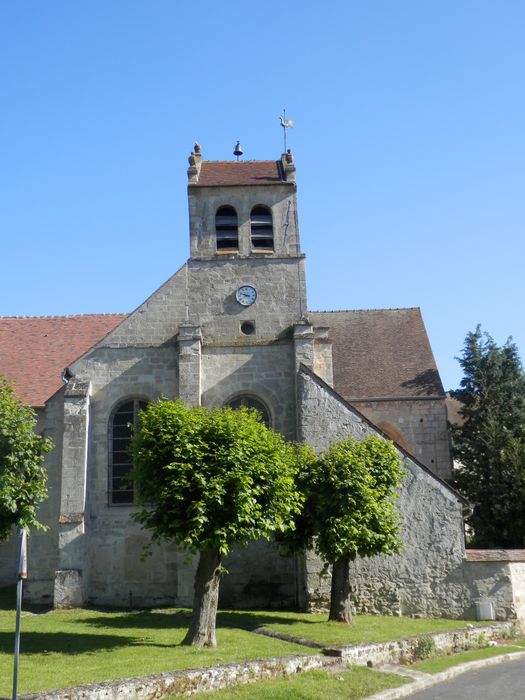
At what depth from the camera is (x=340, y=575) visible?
17328 mm

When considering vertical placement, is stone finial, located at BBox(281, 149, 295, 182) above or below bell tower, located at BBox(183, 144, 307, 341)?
above

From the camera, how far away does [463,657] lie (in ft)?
49.5

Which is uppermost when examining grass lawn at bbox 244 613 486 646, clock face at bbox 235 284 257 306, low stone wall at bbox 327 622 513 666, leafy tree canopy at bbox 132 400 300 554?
clock face at bbox 235 284 257 306

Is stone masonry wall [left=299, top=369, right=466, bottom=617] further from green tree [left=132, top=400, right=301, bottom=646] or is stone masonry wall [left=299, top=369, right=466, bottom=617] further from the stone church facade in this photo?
green tree [left=132, top=400, right=301, bottom=646]

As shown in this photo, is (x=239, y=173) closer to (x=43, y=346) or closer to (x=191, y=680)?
(x=43, y=346)

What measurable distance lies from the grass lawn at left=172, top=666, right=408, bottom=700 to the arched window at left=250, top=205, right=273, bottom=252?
536 inches

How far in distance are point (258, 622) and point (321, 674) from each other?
5.10 m

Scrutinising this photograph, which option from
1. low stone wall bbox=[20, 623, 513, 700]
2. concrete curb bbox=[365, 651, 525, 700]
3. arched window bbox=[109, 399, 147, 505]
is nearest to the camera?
low stone wall bbox=[20, 623, 513, 700]

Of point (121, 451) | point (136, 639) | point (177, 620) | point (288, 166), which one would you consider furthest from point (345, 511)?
point (288, 166)

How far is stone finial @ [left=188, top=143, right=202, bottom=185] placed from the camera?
23.6 metres

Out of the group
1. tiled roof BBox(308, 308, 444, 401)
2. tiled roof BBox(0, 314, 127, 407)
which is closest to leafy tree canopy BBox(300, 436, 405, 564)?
tiled roof BBox(308, 308, 444, 401)

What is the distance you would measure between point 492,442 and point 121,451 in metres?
12.9

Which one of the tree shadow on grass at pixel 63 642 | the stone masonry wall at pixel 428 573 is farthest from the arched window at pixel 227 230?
the tree shadow on grass at pixel 63 642

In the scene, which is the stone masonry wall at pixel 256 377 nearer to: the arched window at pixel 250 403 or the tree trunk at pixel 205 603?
the arched window at pixel 250 403
